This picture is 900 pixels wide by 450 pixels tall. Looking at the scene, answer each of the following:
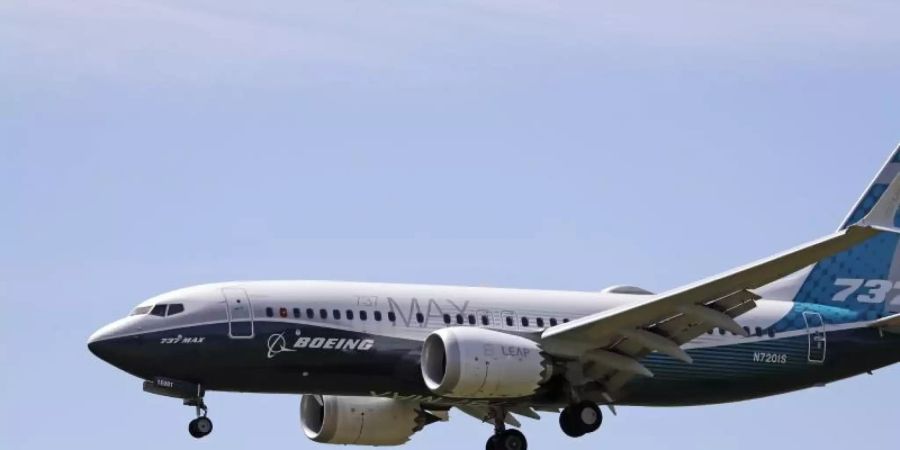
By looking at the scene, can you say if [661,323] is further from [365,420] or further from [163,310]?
[163,310]

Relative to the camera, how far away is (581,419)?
5594cm

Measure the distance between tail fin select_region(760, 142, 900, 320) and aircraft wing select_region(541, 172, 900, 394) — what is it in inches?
275

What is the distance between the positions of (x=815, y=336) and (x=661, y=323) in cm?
655

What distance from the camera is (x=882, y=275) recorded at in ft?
203

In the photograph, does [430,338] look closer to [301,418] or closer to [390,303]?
[390,303]

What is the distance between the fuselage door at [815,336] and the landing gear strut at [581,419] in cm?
715

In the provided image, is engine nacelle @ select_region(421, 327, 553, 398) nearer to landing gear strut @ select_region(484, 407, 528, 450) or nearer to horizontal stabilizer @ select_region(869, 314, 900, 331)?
landing gear strut @ select_region(484, 407, 528, 450)

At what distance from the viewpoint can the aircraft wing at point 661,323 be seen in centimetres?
5131

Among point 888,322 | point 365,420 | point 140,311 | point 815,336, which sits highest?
point 140,311

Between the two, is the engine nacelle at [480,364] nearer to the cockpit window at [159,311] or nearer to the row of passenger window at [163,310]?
the row of passenger window at [163,310]

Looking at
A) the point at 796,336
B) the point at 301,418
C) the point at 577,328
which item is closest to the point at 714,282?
the point at 577,328

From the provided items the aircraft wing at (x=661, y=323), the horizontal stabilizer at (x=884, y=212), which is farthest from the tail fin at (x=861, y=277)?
the horizontal stabilizer at (x=884, y=212)

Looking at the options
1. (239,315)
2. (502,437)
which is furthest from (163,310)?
(502,437)

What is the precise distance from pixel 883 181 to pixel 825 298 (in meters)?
3.82
